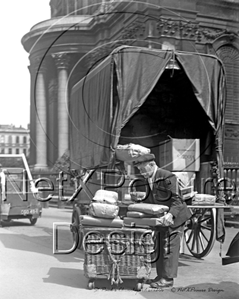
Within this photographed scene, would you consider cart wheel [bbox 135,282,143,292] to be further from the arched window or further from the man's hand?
the arched window

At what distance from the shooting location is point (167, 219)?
232 inches

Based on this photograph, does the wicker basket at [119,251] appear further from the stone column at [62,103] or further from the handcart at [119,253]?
the stone column at [62,103]

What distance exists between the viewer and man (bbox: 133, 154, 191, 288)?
6.05 m

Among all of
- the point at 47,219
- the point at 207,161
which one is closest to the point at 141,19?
the point at 47,219

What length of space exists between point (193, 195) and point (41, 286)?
3527mm

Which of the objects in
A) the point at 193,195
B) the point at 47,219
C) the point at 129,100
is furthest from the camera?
the point at 47,219

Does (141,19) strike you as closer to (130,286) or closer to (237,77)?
(237,77)

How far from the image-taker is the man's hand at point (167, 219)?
5869 millimetres

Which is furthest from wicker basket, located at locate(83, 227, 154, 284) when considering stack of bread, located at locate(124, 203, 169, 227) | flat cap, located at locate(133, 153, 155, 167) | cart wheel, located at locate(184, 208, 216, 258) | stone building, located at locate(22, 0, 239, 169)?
stone building, located at locate(22, 0, 239, 169)

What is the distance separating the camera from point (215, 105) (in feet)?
31.7

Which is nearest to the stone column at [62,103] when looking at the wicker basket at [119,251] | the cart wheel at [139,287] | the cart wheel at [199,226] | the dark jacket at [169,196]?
the cart wheel at [199,226]

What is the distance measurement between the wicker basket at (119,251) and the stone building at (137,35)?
42.2 feet

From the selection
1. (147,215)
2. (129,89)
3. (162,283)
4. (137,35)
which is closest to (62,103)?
(137,35)

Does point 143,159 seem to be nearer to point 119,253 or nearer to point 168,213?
point 168,213
